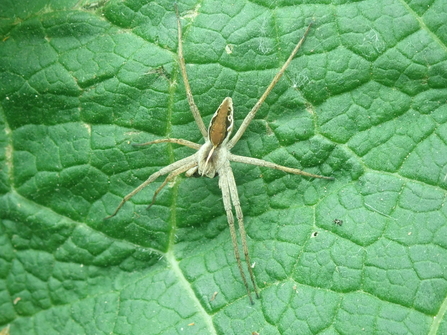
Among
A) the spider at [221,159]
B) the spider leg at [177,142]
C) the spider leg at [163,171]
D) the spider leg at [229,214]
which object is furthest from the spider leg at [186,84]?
the spider leg at [229,214]

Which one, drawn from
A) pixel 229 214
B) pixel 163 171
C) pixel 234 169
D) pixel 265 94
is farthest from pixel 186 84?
pixel 229 214

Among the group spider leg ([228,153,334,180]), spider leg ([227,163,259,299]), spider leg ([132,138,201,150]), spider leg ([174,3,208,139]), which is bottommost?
spider leg ([227,163,259,299])

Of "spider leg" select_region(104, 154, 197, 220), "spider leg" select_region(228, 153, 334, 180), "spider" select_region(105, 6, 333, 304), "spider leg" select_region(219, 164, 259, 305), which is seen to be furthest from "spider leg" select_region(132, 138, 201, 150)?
"spider leg" select_region(228, 153, 334, 180)

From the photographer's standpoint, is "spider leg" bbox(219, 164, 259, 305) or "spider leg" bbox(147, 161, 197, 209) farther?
"spider leg" bbox(147, 161, 197, 209)

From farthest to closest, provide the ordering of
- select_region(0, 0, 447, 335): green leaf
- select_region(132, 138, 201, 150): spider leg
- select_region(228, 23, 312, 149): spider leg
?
select_region(132, 138, 201, 150): spider leg
select_region(228, 23, 312, 149): spider leg
select_region(0, 0, 447, 335): green leaf

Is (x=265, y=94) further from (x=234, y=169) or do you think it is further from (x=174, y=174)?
(x=174, y=174)

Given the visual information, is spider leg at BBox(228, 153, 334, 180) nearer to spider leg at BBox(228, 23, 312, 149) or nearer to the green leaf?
the green leaf

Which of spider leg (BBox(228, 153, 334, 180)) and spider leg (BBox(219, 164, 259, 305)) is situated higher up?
spider leg (BBox(228, 153, 334, 180))

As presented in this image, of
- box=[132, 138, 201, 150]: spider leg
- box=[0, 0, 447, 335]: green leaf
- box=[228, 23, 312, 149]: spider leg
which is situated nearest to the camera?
box=[0, 0, 447, 335]: green leaf
